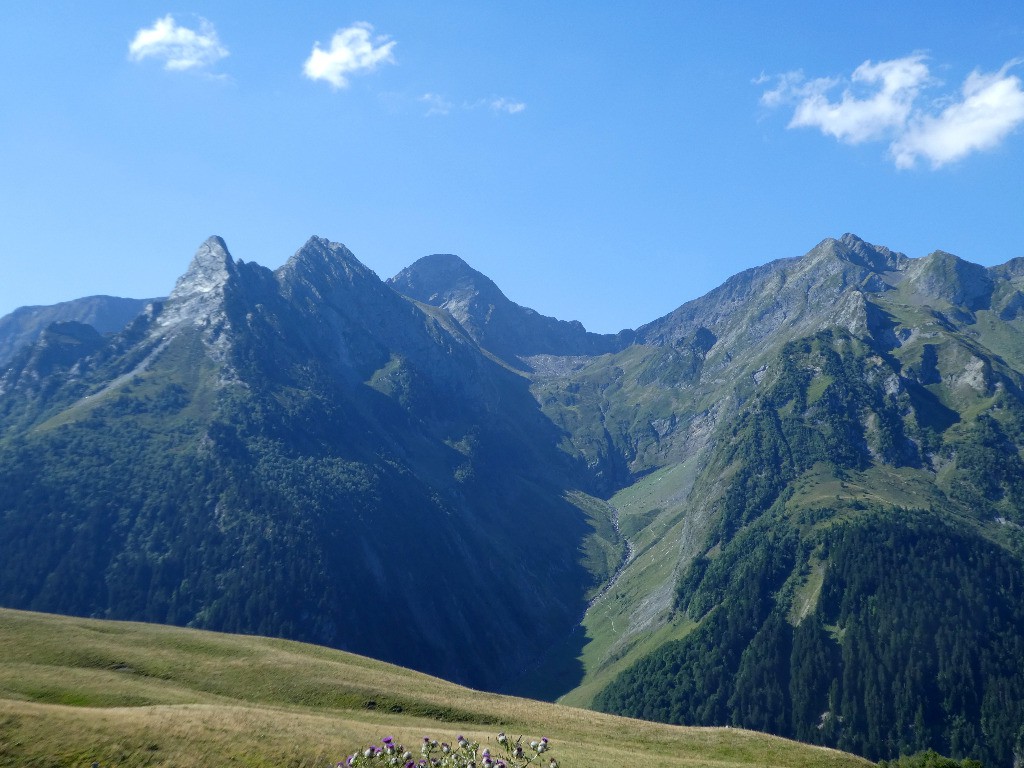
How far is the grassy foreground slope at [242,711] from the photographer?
1929 inches

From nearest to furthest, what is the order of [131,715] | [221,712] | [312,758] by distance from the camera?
[312,758]
[131,715]
[221,712]

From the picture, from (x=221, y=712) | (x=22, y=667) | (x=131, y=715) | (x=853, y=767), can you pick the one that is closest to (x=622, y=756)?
(x=853, y=767)

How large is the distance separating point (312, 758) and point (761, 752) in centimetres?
4881

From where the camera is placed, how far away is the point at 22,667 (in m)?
78.1

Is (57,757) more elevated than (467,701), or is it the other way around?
(57,757)

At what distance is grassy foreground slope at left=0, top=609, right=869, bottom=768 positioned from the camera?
4900cm

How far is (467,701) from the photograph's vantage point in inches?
3620

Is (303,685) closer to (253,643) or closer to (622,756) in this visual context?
(253,643)

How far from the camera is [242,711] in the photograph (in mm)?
62312

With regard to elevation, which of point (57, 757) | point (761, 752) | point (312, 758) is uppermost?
point (57, 757)

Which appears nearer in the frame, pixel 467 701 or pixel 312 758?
pixel 312 758

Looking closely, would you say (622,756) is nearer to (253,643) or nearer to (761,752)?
(761,752)

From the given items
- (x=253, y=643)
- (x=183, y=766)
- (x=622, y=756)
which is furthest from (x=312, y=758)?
(x=253, y=643)

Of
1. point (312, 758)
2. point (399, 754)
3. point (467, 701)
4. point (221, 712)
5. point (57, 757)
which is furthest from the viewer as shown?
point (467, 701)
